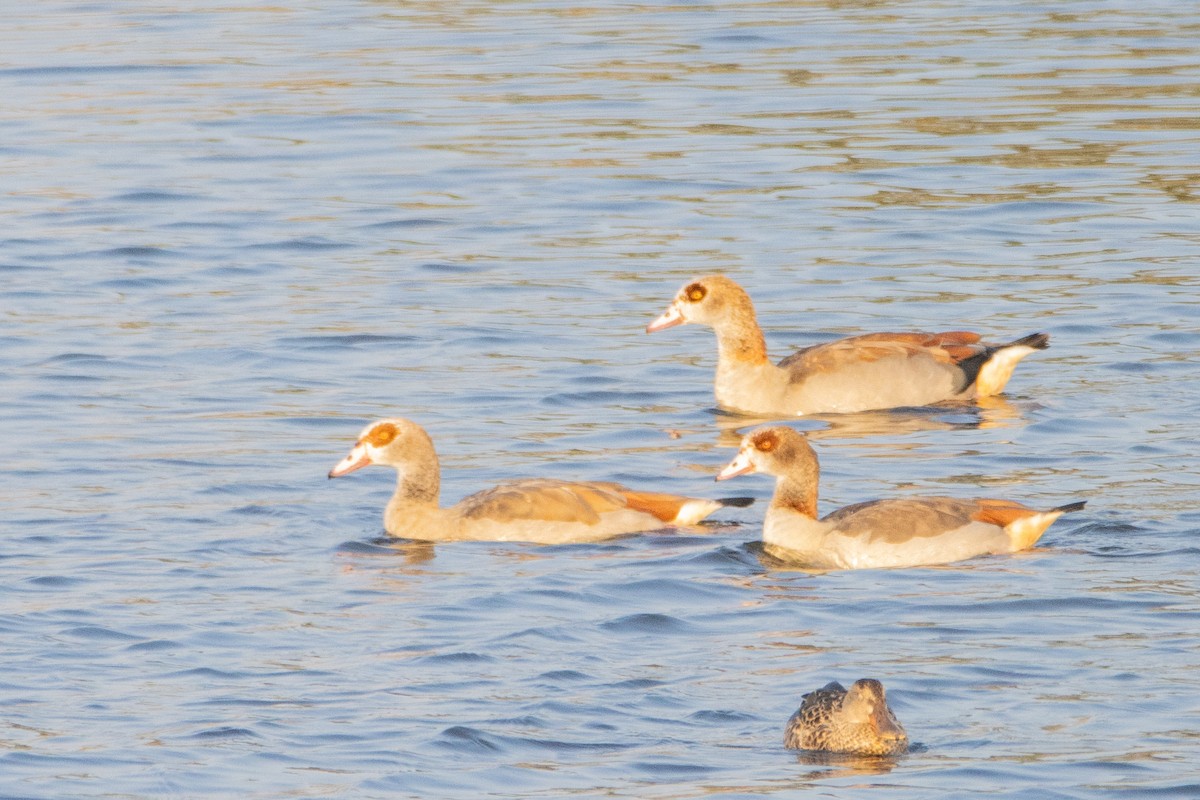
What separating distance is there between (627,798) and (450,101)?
1999 centimetres

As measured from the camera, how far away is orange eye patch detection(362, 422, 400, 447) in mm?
13844

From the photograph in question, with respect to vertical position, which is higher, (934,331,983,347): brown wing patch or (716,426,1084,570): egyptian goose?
(934,331,983,347): brown wing patch

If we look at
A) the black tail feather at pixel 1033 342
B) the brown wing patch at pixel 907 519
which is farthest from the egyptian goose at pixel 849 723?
the black tail feather at pixel 1033 342

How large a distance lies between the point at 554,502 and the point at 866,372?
3925 mm

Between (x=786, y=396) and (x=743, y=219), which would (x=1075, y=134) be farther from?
(x=786, y=396)

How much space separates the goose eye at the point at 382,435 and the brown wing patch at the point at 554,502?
846 millimetres

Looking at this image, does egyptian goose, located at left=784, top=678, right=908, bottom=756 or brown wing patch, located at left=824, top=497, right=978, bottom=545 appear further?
brown wing patch, located at left=824, top=497, right=978, bottom=545

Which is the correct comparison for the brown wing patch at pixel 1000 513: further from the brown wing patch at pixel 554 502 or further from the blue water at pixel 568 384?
the brown wing patch at pixel 554 502

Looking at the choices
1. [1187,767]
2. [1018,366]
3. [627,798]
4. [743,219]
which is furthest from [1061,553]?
[743,219]

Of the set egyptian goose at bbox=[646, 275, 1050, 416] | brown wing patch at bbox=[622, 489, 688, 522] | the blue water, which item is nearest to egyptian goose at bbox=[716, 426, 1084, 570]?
the blue water

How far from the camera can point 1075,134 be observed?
25438mm

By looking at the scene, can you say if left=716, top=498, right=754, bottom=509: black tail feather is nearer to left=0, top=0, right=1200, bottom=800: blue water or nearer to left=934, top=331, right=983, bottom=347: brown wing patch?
left=0, top=0, right=1200, bottom=800: blue water

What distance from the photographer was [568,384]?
16969 millimetres

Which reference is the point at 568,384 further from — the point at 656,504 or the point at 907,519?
the point at 907,519
